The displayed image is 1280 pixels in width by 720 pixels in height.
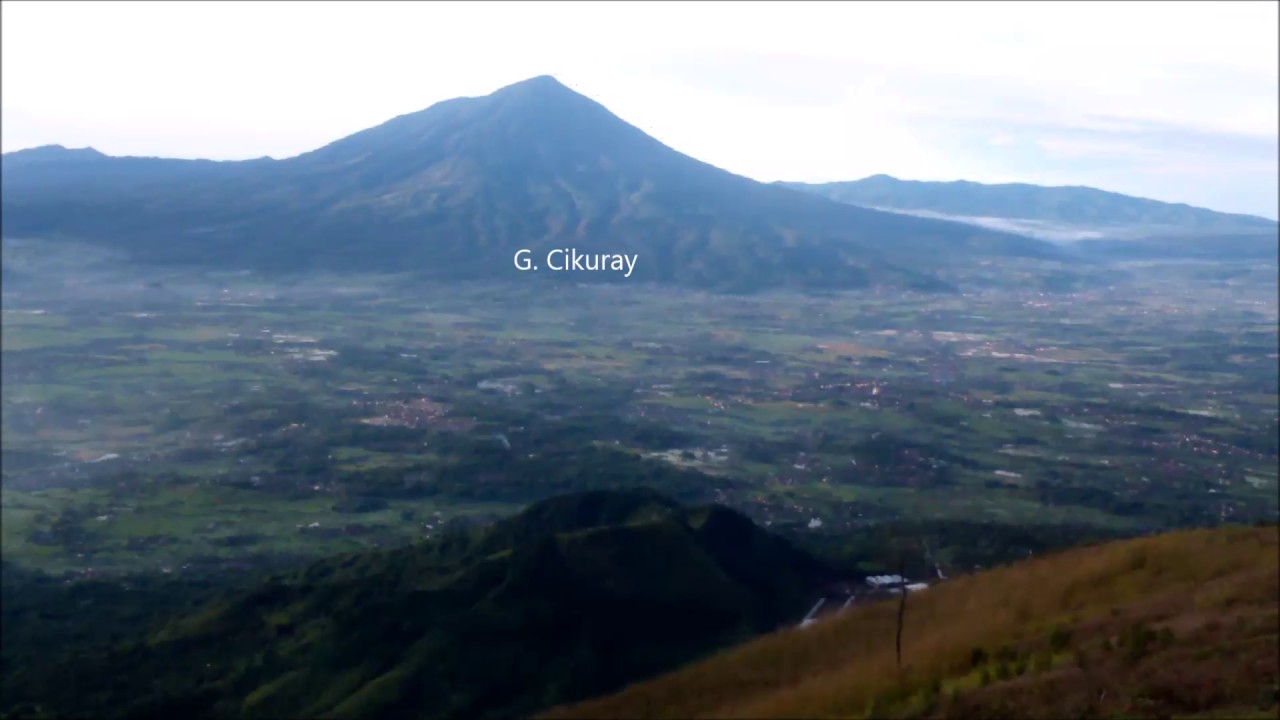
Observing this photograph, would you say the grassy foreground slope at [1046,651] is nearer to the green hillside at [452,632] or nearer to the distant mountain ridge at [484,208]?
the green hillside at [452,632]

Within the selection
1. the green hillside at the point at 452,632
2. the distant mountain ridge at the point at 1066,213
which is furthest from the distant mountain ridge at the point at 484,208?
the green hillside at the point at 452,632

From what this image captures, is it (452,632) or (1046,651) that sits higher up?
(1046,651)

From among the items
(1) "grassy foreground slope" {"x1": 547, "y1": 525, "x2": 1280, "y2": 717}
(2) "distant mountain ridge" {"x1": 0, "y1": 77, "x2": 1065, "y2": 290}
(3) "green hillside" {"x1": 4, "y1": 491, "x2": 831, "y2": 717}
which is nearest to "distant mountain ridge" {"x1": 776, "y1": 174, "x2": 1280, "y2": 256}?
(2) "distant mountain ridge" {"x1": 0, "y1": 77, "x2": 1065, "y2": 290}

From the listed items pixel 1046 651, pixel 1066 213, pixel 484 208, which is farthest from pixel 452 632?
pixel 1066 213

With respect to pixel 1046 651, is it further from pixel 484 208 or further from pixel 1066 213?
pixel 1066 213

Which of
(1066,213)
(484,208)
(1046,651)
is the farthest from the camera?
(1066,213)

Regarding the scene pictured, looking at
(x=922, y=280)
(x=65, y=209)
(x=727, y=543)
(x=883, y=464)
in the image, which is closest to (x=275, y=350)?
(x=65, y=209)

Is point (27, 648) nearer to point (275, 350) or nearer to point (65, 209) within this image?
point (275, 350)
